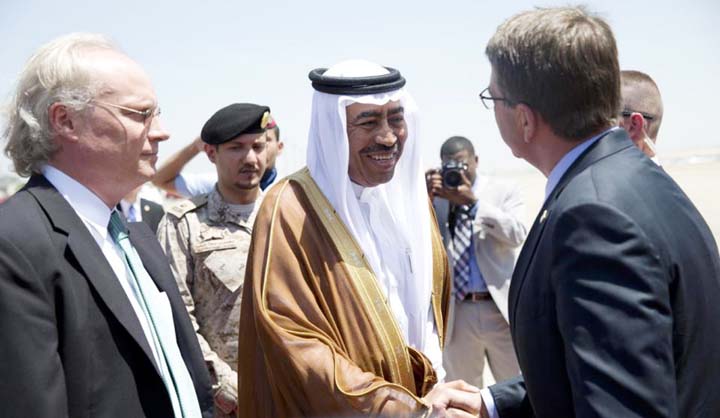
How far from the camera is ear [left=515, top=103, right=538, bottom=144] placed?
194cm

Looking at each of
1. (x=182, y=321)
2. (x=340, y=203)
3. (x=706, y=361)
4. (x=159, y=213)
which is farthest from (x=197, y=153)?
(x=706, y=361)

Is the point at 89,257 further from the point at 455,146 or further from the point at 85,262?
the point at 455,146

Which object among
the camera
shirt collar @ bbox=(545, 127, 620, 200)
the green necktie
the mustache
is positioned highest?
shirt collar @ bbox=(545, 127, 620, 200)

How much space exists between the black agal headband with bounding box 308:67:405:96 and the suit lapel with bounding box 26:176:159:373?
50.3 inches

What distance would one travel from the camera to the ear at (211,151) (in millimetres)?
4238

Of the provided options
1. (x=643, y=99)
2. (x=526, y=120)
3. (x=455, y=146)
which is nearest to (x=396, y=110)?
(x=643, y=99)

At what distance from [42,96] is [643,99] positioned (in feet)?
A: 7.78

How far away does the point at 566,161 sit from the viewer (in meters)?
1.93

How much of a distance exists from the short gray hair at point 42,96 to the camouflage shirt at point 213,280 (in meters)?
1.70

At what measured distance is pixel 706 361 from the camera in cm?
176

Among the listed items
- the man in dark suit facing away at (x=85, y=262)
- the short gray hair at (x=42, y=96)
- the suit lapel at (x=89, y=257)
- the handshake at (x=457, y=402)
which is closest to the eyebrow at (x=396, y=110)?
the man in dark suit facing away at (x=85, y=262)

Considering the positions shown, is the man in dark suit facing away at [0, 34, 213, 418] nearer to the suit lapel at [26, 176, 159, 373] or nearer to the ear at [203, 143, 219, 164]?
the suit lapel at [26, 176, 159, 373]

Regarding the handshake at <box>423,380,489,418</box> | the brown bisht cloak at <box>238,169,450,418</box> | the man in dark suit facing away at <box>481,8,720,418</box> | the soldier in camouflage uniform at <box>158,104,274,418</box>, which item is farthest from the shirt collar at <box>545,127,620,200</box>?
the soldier in camouflage uniform at <box>158,104,274,418</box>

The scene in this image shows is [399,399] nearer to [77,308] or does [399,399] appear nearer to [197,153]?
[77,308]
